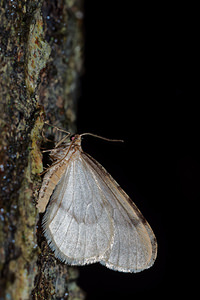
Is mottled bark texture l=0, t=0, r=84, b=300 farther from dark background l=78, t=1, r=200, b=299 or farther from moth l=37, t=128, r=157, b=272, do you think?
dark background l=78, t=1, r=200, b=299

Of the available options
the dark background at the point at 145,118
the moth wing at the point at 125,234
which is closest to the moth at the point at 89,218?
the moth wing at the point at 125,234

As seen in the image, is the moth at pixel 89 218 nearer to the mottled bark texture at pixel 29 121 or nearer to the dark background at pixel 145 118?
the mottled bark texture at pixel 29 121

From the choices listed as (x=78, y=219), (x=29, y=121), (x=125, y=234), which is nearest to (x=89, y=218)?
(x=78, y=219)

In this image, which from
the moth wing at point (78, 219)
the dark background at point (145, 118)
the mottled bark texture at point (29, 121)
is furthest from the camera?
the dark background at point (145, 118)

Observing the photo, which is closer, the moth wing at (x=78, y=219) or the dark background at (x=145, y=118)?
the moth wing at (x=78, y=219)

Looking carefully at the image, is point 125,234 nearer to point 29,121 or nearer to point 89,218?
point 89,218

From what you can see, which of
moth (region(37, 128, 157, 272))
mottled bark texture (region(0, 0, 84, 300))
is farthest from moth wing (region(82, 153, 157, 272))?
mottled bark texture (region(0, 0, 84, 300))

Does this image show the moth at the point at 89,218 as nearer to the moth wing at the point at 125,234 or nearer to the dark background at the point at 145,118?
the moth wing at the point at 125,234

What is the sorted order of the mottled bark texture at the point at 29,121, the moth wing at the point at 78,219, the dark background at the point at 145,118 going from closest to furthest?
the mottled bark texture at the point at 29,121 → the moth wing at the point at 78,219 → the dark background at the point at 145,118
